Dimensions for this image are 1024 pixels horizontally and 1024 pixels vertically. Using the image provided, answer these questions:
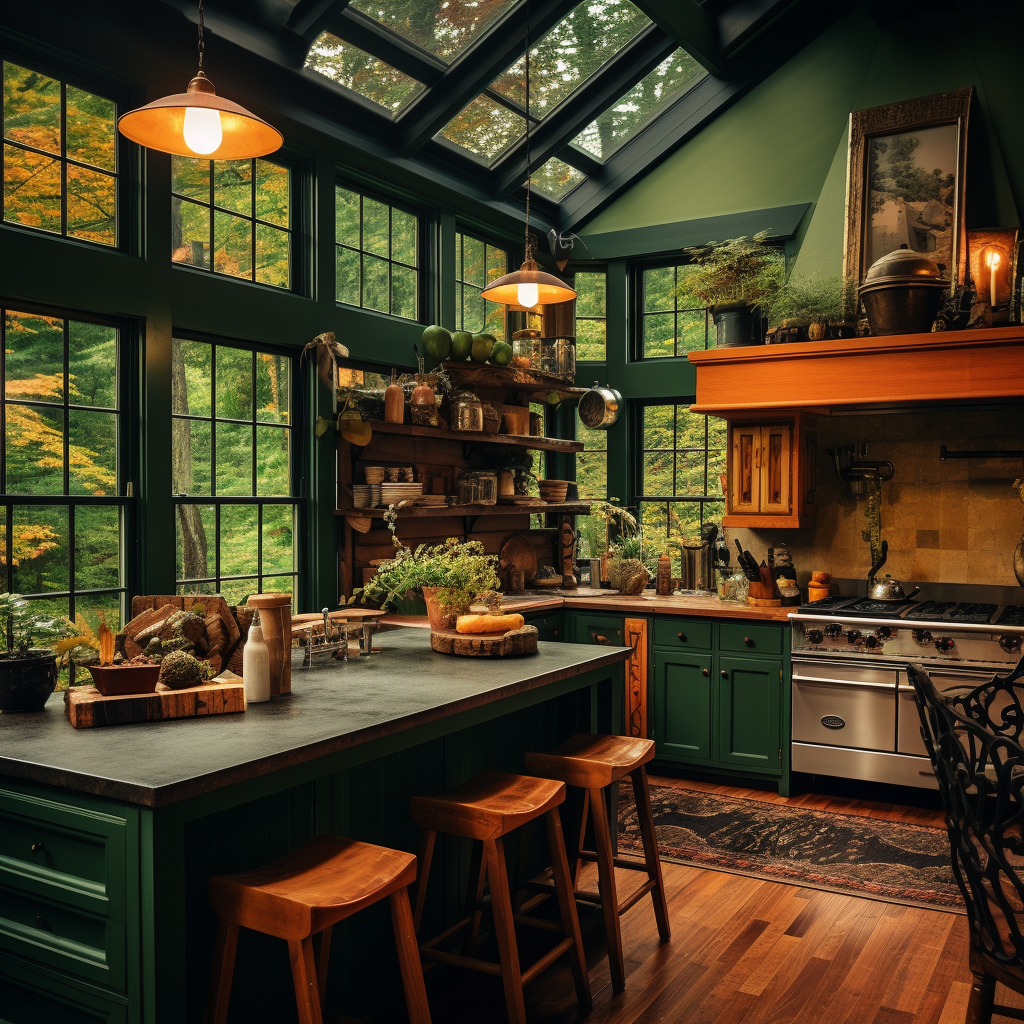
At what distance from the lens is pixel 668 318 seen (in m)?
6.74

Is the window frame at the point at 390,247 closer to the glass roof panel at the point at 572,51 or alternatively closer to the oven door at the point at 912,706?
the glass roof panel at the point at 572,51

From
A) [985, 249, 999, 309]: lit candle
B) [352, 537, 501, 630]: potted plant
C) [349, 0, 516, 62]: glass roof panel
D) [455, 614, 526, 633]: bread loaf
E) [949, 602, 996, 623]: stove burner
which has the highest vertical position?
[349, 0, 516, 62]: glass roof panel

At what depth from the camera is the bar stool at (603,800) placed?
9.51ft

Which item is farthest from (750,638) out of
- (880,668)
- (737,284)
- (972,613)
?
(737,284)

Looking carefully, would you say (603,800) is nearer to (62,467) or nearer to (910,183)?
(62,467)

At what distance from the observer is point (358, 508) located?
4875 mm

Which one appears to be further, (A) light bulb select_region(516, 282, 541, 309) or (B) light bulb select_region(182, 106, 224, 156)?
(A) light bulb select_region(516, 282, 541, 309)

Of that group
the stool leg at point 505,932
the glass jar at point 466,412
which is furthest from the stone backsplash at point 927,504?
the stool leg at point 505,932

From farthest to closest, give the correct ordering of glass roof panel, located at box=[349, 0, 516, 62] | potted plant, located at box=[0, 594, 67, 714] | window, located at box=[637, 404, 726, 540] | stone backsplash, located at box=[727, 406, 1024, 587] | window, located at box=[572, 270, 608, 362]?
window, located at box=[572, 270, 608, 362] → window, located at box=[637, 404, 726, 540] → stone backsplash, located at box=[727, 406, 1024, 587] → glass roof panel, located at box=[349, 0, 516, 62] → potted plant, located at box=[0, 594, 67, 714]

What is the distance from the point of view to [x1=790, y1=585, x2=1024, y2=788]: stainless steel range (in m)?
4.49

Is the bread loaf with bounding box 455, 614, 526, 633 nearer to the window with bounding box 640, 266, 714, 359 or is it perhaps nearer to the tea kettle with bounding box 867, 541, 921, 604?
the tea kettle with bounding box 867, 541, 921, 604

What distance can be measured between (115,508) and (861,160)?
14.5ft

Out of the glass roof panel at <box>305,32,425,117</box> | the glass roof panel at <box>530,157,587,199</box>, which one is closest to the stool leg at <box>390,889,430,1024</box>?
the glass roof panel at <box>305,32,425,117</box>

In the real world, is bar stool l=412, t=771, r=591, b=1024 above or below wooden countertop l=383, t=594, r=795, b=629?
below
